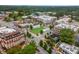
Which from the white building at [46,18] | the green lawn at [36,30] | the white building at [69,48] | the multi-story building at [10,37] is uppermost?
the white building at [46,18]

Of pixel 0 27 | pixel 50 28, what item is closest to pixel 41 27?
pixel 50 28

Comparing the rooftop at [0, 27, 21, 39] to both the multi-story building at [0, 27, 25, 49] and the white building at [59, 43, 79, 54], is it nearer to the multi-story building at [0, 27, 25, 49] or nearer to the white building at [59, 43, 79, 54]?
the multi-story building at [0, 27, 25, 49]

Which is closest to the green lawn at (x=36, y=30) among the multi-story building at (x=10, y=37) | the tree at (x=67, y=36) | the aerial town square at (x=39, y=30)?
the aerial town square at (x=39, y=30)

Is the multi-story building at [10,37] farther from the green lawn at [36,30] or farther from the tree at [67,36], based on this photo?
the tree at [67,36]

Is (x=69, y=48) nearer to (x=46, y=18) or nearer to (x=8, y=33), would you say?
(x=46, y=18)

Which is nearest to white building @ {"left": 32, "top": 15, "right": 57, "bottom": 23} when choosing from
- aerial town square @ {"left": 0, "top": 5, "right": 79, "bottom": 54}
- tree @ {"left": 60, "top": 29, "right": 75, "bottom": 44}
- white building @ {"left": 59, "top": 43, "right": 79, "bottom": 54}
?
aerial town square @ {"left": 0, "top": 5, "right": 79, "bottom": 54}
